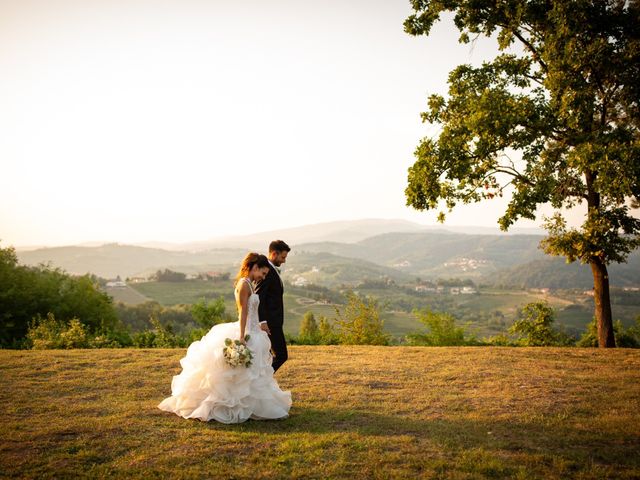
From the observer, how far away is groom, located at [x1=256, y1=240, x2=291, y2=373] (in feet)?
27.9

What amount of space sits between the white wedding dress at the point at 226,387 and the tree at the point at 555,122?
9660 mm

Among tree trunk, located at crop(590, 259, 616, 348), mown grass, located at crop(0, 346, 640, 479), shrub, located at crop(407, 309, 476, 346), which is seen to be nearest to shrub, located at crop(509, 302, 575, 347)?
tree trunk, located at crop(590, 259, 616, 348)

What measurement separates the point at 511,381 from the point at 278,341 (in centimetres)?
601

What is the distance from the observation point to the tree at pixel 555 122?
13320mm

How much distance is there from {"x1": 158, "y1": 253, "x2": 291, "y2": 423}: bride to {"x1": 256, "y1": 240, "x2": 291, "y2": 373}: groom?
0.27 metres

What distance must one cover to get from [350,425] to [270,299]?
111 inches

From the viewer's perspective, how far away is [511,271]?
17812 cm

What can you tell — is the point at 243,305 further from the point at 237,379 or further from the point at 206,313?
the point at 206,313

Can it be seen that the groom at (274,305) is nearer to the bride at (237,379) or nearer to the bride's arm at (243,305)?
the bride at (237,379)

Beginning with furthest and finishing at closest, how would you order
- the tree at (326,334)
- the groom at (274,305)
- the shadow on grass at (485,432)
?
the tree at (326,334)
the groom at (274,305)
the shadow on grass at (485,432)

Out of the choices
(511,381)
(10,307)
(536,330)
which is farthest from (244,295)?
(10,307)

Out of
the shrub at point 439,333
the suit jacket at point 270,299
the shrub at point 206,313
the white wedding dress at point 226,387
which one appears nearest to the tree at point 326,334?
the shrub at point 439,333

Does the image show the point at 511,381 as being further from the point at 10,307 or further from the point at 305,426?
the point at 10,307

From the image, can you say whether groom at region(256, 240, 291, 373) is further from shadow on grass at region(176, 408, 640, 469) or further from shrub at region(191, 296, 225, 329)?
shrub at region(191, 296, 225, 329)
